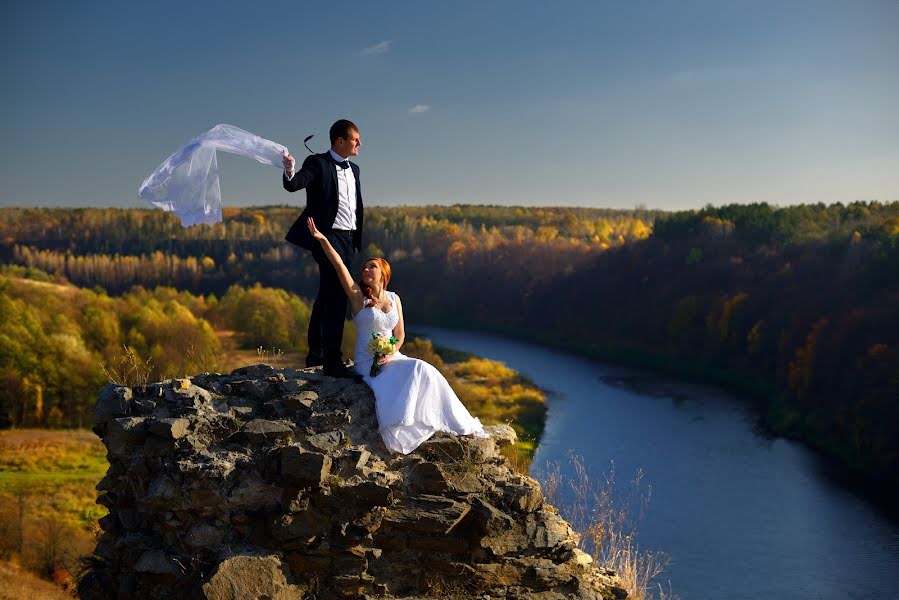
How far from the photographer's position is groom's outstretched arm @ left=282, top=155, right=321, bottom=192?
7.91 meters

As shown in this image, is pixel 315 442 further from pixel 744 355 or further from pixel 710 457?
pixel 744 355

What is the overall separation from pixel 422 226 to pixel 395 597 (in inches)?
4663

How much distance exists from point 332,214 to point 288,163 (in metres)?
0.64

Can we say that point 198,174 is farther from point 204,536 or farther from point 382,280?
point 204,536

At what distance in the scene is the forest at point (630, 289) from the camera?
4344 centimetres

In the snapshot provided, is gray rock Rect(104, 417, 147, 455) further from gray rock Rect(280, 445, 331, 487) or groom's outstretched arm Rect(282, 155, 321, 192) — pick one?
groom's outstretched arm Rect(282, 155, 321, 192)

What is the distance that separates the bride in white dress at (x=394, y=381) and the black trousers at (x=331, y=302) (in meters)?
0.16

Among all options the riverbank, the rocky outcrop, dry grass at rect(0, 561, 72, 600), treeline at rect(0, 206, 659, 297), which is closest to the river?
the riverbank

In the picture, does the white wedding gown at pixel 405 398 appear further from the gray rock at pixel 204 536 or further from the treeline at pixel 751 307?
the treeline at pixel 751 307

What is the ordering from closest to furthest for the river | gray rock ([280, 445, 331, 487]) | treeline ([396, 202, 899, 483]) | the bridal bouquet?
gray rock ([280, 445, 331, 487]), the bridal bouquet, the river, treeline ([396, 202, 899, 483])

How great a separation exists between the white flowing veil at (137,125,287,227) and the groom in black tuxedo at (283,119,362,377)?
36cm

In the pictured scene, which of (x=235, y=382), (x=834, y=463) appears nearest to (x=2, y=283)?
(x=834, y=463)

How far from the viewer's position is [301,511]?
7348 mm

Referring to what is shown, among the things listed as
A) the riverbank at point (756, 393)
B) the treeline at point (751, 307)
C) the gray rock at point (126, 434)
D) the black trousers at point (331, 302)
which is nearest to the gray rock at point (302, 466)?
the gray rock at point (126, 434)
